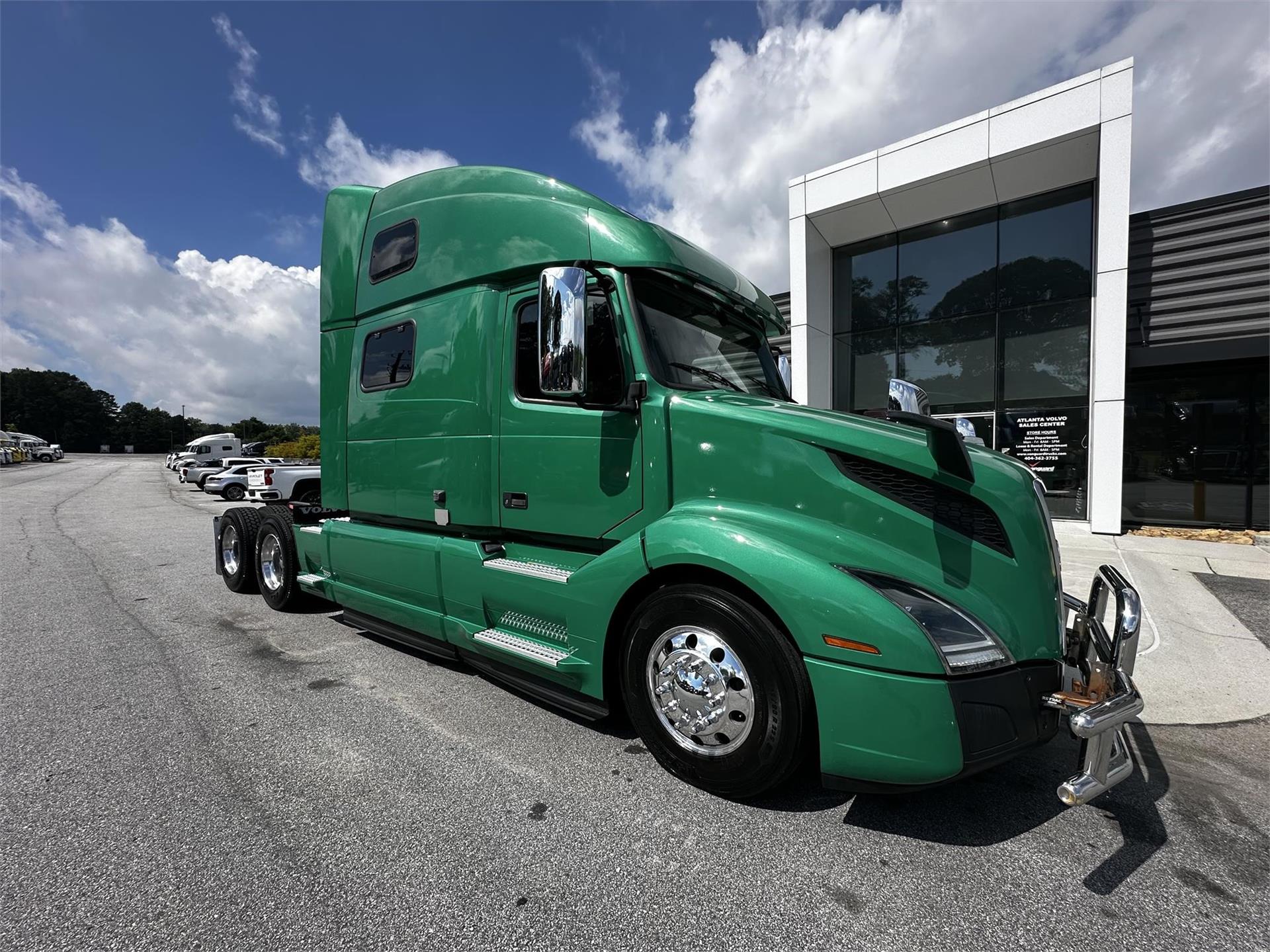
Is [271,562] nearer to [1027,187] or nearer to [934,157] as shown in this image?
[934,157]

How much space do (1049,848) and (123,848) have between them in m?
3.48

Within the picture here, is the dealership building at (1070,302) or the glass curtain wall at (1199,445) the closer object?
the dealership building at (1070,302)

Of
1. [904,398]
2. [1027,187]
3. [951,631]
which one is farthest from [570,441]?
[1027,187]

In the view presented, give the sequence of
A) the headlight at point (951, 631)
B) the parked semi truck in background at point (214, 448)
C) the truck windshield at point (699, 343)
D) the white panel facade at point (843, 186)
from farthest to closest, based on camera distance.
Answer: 1. the parked semi truck in background at point (214, 448)
2. the white panel facade at point (843, 186)
3. the truck windshield at point (699, 343)
4. the headlight at point (951, 631)

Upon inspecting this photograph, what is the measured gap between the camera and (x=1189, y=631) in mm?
5094

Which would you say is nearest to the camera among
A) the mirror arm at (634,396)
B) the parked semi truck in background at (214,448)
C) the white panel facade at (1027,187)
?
the mirror arm at (634,396)

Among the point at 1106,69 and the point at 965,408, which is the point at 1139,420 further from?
the point at 1106,69

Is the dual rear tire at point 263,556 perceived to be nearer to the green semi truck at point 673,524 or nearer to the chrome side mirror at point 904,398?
the green semi truck at point 673,524

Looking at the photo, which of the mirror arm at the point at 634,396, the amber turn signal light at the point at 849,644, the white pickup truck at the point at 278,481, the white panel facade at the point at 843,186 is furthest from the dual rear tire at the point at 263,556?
the white panel facade at the point at 843,186

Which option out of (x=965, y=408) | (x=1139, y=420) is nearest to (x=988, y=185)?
(x=965, y=408)

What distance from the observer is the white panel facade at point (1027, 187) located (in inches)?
372

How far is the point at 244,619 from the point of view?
5332 millimetres

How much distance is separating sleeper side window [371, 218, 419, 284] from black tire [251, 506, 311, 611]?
2.67 meters

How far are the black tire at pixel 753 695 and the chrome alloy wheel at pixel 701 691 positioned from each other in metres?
0.02
